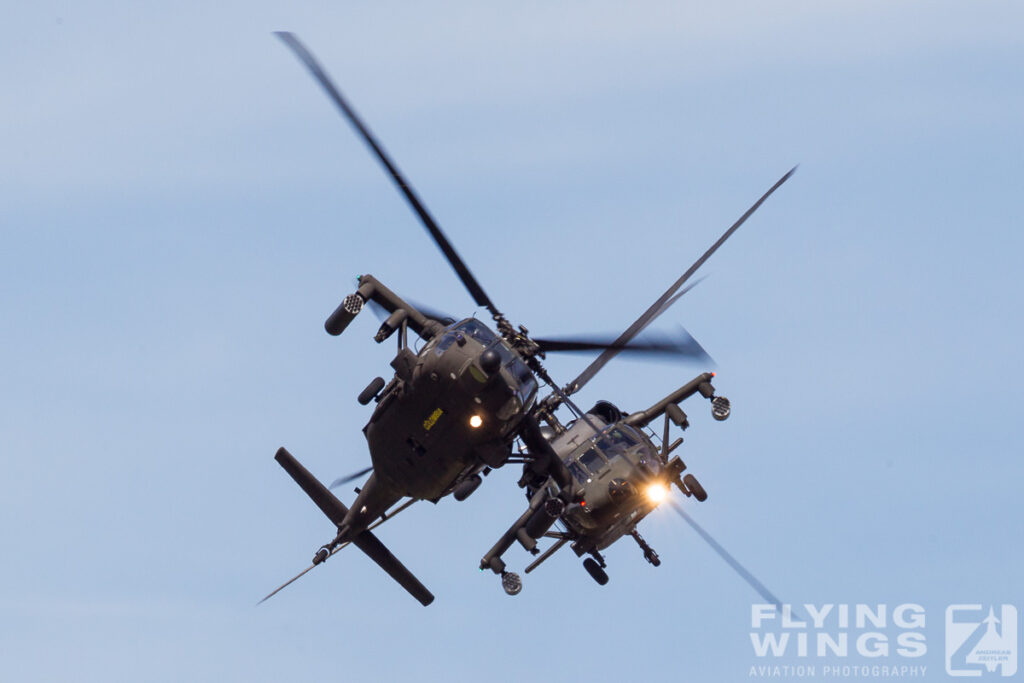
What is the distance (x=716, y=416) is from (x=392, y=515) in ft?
34.6

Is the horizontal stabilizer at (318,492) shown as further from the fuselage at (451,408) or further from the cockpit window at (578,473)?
the cockpit window at (578,473)

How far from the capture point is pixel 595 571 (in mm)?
54844

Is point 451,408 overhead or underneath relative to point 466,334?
underneath

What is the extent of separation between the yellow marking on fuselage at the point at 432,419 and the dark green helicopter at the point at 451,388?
0.03 metres

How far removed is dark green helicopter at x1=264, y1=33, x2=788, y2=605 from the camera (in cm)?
4603

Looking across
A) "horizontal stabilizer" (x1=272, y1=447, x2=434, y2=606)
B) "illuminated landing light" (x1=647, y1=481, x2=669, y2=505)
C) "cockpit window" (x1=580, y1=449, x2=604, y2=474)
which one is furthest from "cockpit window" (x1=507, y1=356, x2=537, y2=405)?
"horizontal stabilizer" (x1=272, y1=447, x2=434, y2=606)

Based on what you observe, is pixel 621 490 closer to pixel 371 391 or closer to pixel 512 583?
pixel 512 583

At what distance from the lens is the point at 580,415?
52906mm

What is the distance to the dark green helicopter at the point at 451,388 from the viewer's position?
46031 millimetres

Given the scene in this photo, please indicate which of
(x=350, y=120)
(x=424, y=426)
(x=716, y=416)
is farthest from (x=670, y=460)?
(x=350, y=120)

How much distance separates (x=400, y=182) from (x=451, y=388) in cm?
575

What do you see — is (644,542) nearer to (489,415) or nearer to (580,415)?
(580,415)

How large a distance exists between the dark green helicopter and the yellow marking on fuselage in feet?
0.09

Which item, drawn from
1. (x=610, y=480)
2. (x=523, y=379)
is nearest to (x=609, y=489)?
(x=610, y=480)
